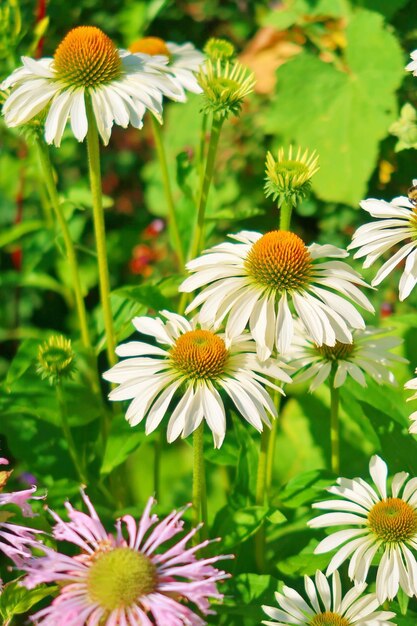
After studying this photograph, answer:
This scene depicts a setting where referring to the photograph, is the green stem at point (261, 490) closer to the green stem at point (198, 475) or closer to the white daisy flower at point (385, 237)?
the green stem at point (198, 475)

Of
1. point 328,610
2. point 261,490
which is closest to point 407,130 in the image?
point 261,490

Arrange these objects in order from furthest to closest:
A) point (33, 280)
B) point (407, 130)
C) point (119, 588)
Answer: point (33, 280), point (407, 130), point (119, 588)

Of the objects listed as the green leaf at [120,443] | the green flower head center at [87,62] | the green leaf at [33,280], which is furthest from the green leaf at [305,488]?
the green leaf at [33,280]

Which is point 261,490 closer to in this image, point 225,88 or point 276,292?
point 276,292

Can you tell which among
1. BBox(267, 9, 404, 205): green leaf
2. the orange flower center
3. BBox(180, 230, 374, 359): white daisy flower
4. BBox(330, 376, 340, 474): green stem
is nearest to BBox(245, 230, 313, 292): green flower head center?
BBox(180, 230, 374, 359): white daisy flower

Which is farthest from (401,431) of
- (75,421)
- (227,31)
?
(227,31)

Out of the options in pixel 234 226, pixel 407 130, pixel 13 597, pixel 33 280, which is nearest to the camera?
pixel 13 597
